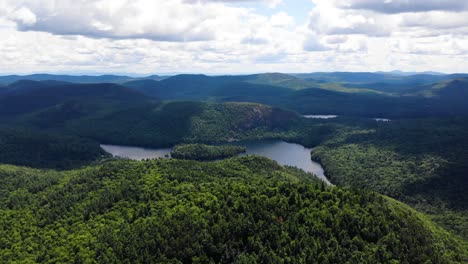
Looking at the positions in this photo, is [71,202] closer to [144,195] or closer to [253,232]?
[144,195]

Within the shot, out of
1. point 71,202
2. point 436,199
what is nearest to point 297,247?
point 71,202

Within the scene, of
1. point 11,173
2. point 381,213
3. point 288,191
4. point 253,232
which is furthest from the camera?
point 11,173

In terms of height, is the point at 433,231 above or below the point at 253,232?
below

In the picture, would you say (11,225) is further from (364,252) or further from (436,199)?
(436,199)

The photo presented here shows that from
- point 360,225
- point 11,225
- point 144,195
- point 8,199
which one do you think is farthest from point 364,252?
point 8,199

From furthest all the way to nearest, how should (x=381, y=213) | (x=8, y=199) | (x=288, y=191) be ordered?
(x=8, y=199)
(x=288, y=191)
(x=381, y=213)

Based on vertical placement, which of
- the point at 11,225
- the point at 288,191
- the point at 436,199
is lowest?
the point at 436,199

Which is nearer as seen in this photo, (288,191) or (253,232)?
(253,232)
